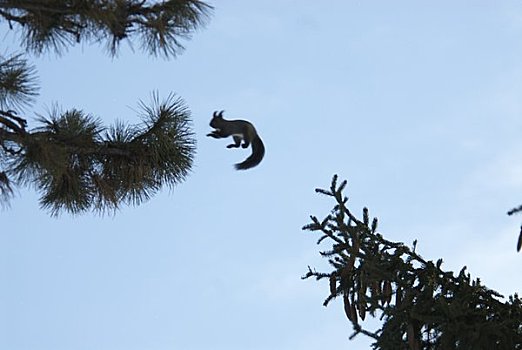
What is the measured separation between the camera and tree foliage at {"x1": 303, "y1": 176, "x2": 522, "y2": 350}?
683cm

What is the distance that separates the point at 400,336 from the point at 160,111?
245 cm

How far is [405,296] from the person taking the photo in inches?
280

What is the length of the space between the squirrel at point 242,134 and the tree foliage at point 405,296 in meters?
1.37

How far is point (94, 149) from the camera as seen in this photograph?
5957mm

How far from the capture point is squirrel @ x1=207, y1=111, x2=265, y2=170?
19.8ft

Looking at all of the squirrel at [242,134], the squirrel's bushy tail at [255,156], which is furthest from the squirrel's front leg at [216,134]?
the squirrel's bushy tail at [255,156]

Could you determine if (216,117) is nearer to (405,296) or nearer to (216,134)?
(216,134)

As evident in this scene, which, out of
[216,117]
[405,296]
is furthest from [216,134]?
[405,296]

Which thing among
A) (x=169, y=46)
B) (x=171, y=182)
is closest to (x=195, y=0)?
(x=169, y=46)

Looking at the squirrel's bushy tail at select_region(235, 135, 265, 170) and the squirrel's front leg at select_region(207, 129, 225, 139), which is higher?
the squirrel's front leg at select_region(207, 129, 225, 139)

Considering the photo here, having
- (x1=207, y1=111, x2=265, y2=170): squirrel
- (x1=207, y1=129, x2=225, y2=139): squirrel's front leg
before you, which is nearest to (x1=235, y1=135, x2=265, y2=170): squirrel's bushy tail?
(x1=207, y1=111, x2=265, y2=170): squirrel

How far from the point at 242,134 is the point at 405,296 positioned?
6.21ft

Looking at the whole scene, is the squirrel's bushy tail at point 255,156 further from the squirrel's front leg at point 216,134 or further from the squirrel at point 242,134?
the squirrel's front leg at point 216,134

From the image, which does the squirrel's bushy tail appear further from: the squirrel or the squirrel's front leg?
the squirrel's front leg
